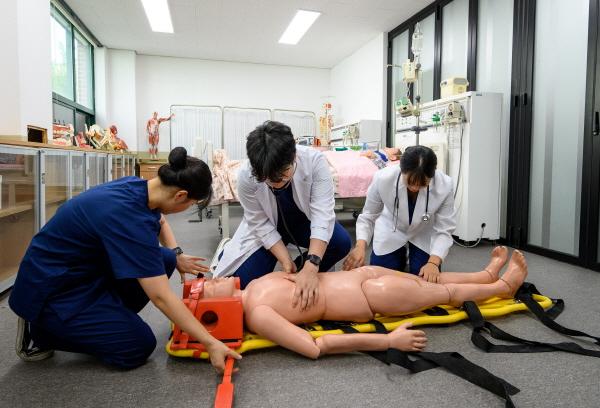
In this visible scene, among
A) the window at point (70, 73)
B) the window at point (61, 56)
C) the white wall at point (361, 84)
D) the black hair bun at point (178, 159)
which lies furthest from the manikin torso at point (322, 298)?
the window at point (61, 56)

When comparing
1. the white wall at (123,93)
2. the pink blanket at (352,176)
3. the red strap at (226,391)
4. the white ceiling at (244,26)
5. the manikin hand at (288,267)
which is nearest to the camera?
the red strap at (226,391)

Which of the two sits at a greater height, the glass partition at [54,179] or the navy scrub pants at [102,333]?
the glass partition at [54,179]

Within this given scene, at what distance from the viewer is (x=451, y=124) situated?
343 centimetres

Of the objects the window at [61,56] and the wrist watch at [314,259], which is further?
the window at [61,56]

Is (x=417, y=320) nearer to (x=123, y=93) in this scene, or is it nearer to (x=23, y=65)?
(x=23, y=65)

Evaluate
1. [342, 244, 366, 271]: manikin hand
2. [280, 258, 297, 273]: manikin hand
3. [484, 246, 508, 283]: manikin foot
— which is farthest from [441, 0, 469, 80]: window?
[280, 258, 297, 273]: manikin hand

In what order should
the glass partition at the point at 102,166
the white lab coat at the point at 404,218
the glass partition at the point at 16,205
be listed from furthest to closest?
the glass partition at the point at 102,166
the glass partition at the point at 16,205
the white lab coat at the point at 404,218

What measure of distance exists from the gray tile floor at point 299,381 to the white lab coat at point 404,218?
0.56m

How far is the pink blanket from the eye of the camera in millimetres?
3260

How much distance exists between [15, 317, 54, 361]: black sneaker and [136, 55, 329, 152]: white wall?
5852 millimetres

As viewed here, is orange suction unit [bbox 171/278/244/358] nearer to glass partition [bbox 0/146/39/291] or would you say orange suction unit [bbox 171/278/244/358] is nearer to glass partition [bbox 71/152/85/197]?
glass partition [bbox 0/146/39/291]

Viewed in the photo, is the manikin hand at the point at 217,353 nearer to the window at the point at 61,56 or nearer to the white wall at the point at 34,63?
the white wall at the point at 34,63

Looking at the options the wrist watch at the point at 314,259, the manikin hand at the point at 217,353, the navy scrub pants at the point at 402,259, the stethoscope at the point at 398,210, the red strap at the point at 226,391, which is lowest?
the red strap at the point at 226,391

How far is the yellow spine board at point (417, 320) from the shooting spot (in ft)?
4.40
